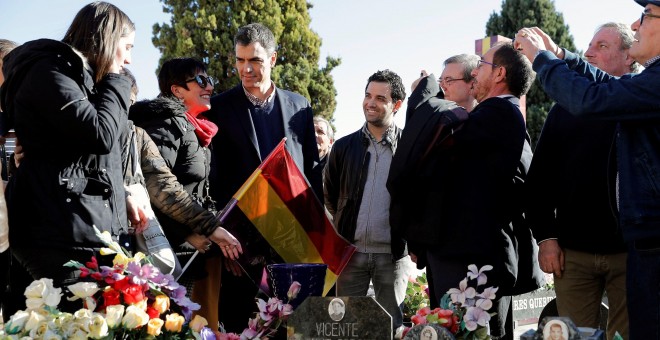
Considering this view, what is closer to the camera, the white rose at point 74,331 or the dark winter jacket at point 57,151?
the white rose at point 74,331

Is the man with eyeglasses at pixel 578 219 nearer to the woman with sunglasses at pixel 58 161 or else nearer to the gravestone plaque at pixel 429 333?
the gravestone plaque at pixel 429 333

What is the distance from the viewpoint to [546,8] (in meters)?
29.9

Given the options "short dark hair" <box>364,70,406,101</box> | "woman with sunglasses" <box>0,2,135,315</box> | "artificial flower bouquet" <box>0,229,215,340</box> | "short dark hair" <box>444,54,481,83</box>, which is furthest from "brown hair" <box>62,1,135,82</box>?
"short dark hair" <box>364,70,406,101</box>

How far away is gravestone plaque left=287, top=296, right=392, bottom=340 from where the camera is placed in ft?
8.59

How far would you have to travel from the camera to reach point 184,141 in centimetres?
405

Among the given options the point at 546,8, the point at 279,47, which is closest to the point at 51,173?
the point at 279,47

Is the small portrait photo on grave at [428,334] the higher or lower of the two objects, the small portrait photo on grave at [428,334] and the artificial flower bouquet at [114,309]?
the lower

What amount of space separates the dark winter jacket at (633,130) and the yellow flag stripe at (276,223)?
172 cm

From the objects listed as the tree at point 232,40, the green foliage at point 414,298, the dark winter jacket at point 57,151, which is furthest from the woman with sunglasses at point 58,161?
the tree at point 232,40

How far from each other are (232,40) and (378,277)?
15.7 meters

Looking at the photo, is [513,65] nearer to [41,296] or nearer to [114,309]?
[114,309]

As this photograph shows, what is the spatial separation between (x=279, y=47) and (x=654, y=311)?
18300 mm

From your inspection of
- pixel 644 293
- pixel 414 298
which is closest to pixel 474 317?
pixel 644 293

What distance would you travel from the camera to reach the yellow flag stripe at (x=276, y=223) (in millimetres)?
3994
